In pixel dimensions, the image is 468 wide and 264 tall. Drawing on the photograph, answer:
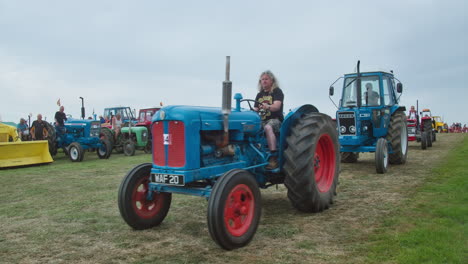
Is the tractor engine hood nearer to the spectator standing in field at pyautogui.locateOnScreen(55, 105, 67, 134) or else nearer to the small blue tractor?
the small blue tractor

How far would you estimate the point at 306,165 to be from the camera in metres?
4.38

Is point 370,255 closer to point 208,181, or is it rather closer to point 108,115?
point 208,181

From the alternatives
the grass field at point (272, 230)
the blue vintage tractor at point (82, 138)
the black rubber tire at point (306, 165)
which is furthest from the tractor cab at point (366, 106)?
the blue vintage tractor at point (82, 138)

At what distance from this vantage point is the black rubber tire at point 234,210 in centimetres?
322

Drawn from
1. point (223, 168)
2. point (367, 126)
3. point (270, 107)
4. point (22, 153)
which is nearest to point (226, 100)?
point (223, 168)

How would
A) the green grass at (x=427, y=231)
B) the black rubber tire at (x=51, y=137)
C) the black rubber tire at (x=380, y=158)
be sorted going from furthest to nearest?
the black rubber tire at (x=51, y=137) → the black rubber tire at (x=380, y=158) → the green grass at (x=427, y=231)

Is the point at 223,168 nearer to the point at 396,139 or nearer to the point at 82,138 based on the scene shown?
the point at 396,139

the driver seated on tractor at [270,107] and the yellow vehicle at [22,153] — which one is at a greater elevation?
the driver seated on tractor at [270,107]

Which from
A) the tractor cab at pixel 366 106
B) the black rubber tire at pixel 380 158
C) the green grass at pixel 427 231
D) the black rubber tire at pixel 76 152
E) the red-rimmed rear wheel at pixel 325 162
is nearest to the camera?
the green grass at pixel 427 231

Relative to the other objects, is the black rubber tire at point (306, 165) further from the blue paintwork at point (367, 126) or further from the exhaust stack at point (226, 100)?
the blue paintwork at point (367, 126)

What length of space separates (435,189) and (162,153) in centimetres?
418

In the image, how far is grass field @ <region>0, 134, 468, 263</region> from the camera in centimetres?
319

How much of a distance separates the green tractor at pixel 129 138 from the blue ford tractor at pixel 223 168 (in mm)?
10220

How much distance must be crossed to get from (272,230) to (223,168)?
0.81 meters
